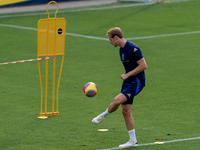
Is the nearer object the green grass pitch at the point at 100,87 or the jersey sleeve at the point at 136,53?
the jersey sleeve at the point at 136,53

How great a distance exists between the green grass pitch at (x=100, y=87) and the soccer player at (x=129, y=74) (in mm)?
673

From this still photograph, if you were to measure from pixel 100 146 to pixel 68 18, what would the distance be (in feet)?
51.4

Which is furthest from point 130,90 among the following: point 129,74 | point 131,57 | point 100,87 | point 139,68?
point 100,87

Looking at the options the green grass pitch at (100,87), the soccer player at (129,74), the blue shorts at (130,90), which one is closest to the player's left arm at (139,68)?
the soccer player at (129,74)

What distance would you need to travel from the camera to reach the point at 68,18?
2317 cm

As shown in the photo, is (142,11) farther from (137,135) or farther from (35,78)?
(137,135)

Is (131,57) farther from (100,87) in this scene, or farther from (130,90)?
(100,87)

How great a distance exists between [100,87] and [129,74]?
457 centimetres

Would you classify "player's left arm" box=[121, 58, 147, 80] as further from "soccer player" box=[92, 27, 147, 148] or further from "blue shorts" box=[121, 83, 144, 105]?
"blue shorts" box=[121, 83, 144, 105]

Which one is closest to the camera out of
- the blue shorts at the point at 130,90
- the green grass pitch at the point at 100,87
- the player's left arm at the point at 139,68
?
the player's left arm at the point at 139,68

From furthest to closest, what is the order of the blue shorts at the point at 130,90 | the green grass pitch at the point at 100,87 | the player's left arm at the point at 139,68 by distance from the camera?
the green grass pitch at the point at 100,87 < the blue shorts at the point at 130,90 < the player's left arm at the point at 139,68

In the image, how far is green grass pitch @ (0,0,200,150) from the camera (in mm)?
8750

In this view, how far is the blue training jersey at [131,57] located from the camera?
7.95m

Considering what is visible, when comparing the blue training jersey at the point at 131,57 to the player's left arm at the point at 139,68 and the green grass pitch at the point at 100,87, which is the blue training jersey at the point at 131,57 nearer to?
the player's left arm at the point at 139,68
